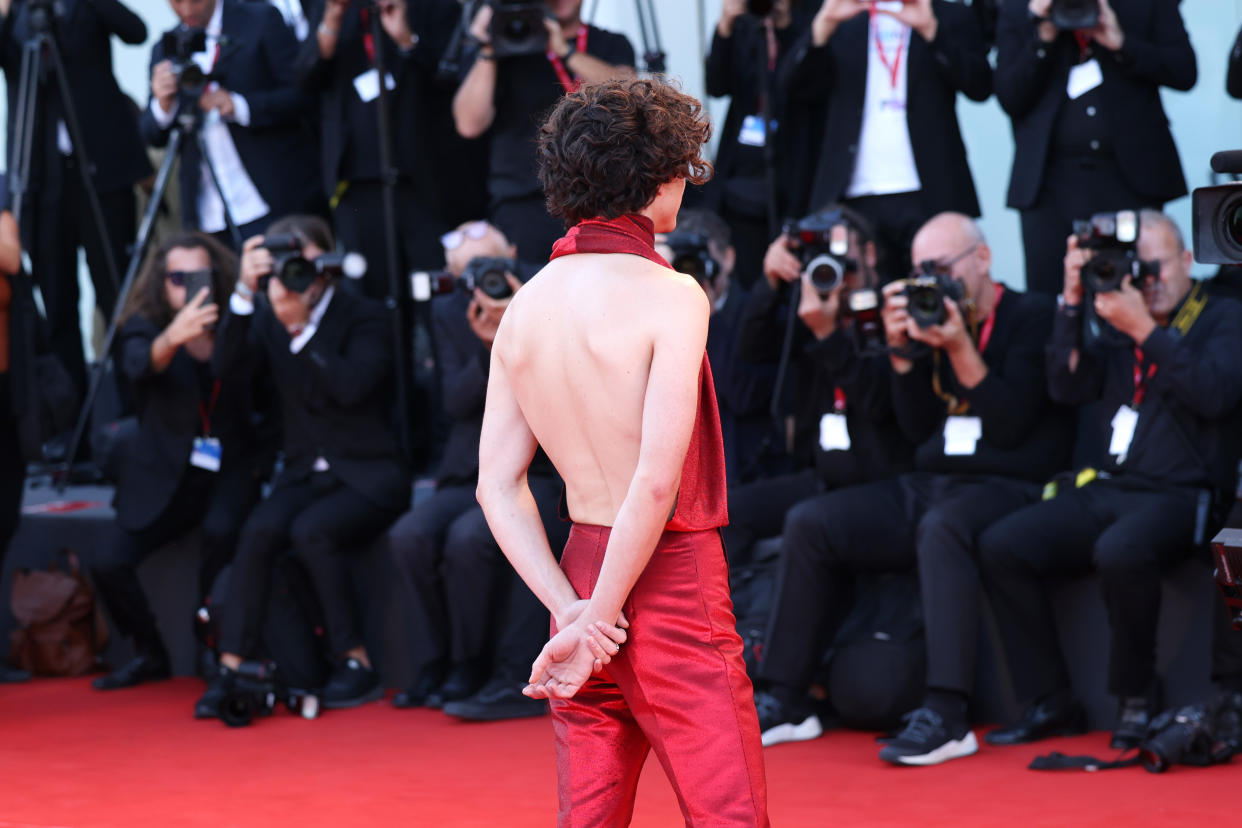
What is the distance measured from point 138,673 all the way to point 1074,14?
11.5 ft

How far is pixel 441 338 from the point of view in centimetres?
495

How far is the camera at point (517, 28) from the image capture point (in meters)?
4.98

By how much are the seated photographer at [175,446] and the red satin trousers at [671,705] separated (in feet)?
10.2

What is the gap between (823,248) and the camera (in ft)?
14.4

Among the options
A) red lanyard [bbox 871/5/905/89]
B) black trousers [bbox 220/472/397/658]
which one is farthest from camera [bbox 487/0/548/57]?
black trousers [bbox 220/472/397/658]

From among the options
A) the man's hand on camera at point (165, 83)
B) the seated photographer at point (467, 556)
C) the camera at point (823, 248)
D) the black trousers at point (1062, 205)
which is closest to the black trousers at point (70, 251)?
the man's hand on camera at point (165, 83)

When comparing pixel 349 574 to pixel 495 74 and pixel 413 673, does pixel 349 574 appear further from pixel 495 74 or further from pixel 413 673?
pixel 495 74

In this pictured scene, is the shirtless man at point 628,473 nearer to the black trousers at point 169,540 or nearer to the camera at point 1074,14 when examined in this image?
the camera at point 1074,14

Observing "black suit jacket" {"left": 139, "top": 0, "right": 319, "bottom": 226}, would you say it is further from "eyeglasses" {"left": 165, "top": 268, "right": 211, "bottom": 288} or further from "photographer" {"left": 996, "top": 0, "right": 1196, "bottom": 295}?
"photographer" {"left": 996, "top": 0, "right": 1196, "bottom": 295}

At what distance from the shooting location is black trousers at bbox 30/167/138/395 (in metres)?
5.84

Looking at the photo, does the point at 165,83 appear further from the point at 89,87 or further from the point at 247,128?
the point at 89,87

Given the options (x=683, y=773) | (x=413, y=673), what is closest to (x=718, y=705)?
(x=683, y=773)

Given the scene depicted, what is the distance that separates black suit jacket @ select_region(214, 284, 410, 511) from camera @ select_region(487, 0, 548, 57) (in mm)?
910

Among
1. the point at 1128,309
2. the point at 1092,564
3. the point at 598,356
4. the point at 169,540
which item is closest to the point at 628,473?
the point at 598,356
